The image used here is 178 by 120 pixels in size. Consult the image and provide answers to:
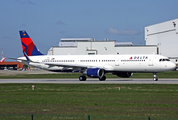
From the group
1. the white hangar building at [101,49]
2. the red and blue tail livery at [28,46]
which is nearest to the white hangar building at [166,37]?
the white hangar building at [101,49]

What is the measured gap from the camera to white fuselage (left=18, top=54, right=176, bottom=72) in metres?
48.6

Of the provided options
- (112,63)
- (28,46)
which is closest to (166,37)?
(28,46)

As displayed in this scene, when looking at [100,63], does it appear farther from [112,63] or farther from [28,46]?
[28,46]

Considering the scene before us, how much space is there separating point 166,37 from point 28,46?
3421 inches

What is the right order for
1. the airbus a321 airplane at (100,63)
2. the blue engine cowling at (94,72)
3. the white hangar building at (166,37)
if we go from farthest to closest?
the white hangar building at (166,37) < the blue engine cowling at (94,72) < the airbus a321 airplane at (100,63)

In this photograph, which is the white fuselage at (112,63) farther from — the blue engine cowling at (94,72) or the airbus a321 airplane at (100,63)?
the blue engine cowling at (94,72)

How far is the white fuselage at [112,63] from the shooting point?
1914 inches

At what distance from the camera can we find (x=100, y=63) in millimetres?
52625

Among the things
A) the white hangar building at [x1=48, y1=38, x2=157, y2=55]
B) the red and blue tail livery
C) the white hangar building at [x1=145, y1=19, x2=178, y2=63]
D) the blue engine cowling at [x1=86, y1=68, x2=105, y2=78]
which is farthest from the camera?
the white hangar building at [x1=145, y1=19, x2=178, y2=63]

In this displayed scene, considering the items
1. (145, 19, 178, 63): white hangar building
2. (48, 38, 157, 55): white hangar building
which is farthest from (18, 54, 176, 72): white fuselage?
(145, 19, 178, 63): white hangar building

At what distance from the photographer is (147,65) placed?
48.9 metres

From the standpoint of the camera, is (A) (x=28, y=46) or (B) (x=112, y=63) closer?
(B) (x=112, y=63)

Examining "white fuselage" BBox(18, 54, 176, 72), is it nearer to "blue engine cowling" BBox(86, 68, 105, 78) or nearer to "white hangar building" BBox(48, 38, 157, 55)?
"blue engine cowling" BBox(86, 68, 105, 78)
